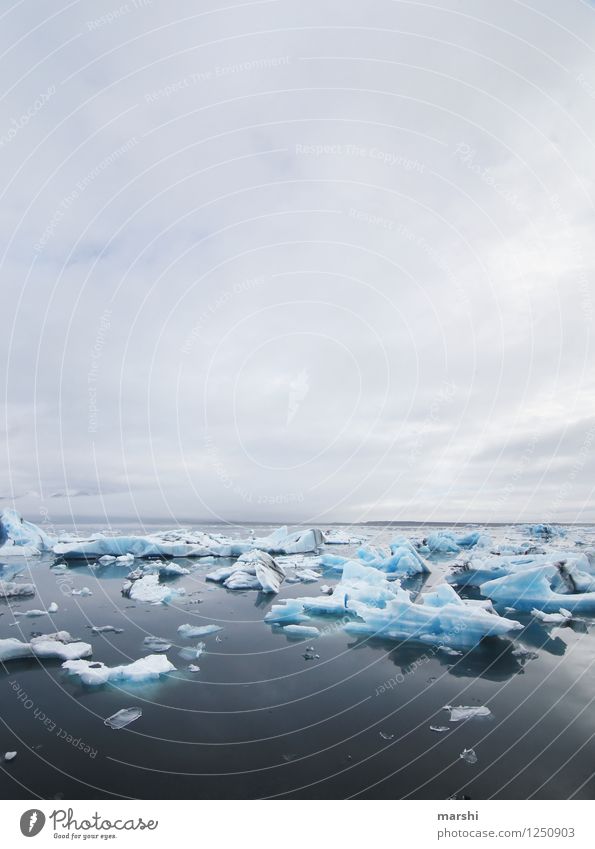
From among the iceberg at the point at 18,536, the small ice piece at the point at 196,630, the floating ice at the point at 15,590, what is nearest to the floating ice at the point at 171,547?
the iceberg at the point at 18,536

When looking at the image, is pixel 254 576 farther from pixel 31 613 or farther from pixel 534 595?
pixel 534 595

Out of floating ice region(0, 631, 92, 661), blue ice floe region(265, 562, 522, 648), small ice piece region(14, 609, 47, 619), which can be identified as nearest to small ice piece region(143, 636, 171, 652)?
floating ice region(0, 631, 92, 661)

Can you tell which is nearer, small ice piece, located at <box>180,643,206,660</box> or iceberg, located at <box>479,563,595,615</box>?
small ice piece, located at <box>180,643,206,660</box>

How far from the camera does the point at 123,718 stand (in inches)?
244

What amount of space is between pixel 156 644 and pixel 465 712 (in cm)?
654

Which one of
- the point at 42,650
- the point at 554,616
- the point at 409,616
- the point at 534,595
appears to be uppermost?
the point at 409,616

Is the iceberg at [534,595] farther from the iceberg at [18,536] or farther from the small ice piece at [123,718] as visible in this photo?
the iceberg at [18,536]

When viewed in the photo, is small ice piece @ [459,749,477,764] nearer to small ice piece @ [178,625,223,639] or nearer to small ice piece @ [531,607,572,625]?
small ice piece @ [178,625,223,639]

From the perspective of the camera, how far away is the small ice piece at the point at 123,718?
602 cm

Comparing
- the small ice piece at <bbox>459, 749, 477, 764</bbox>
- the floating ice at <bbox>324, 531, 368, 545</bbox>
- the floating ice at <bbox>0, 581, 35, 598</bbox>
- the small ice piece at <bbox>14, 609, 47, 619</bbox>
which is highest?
the small ice piece at <bbox>459, 749, 477, 764</bbox>

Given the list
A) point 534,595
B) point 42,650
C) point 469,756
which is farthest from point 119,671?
point 534,595

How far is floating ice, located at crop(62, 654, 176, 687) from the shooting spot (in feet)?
24.1

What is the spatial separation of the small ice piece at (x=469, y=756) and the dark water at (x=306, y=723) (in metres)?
0.09

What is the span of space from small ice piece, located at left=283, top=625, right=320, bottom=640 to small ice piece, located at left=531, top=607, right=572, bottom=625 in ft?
21.9
